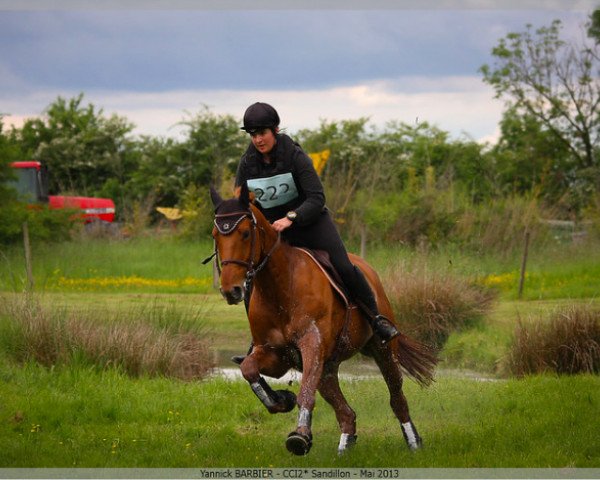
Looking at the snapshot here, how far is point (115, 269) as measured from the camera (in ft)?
82.4

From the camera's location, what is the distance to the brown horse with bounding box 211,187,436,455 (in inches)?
292

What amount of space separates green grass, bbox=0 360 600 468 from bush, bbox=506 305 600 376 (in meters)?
0.92

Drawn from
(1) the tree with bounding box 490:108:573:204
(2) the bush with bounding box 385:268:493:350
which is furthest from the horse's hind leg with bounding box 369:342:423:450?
(1) the tree with bounding box 490:108:573:204

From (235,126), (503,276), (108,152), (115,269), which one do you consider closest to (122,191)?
(108,152)

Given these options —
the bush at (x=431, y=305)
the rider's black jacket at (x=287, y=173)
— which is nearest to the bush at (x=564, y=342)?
the bush at (x=431, y=305)

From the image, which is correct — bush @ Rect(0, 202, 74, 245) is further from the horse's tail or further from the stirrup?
the stirrup

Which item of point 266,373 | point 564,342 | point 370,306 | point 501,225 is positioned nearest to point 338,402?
point 370,306

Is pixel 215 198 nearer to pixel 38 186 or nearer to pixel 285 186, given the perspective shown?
pixel 285 186

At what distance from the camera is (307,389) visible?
7.72 metres

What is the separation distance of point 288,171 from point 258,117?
0.50 m

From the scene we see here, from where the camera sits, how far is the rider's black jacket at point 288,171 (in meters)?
8.20

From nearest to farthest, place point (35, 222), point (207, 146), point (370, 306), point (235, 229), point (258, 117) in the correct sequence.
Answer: point (235, 229)
point (258, 117)
point (370, 306)
point (35, 222)
point (207, 146)

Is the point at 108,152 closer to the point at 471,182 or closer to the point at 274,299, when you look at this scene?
the point at 471,182

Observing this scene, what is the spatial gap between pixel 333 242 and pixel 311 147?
27.0m
